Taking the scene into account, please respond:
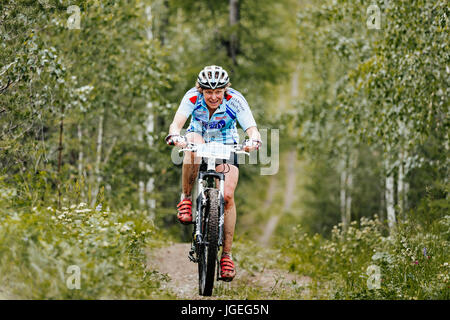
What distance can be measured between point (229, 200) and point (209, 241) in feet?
2.03

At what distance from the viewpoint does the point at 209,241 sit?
18.9 ft

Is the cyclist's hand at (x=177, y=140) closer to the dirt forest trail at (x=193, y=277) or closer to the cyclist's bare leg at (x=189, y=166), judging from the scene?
the cyclist's bare leg at (x=189, y=166)

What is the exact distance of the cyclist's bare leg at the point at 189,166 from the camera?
632 centimetres

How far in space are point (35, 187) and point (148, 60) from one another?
5.72 metres

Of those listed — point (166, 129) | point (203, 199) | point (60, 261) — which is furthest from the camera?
point (166, 129)

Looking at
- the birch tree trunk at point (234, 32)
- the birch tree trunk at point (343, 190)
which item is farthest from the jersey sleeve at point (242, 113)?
the birch tree trunk at point (343, 190)

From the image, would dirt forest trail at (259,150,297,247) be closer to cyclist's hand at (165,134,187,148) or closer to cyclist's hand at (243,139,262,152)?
cyclist's hand at (243,139,262,152)

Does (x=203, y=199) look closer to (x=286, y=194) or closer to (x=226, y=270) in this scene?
(x=226, y=270)

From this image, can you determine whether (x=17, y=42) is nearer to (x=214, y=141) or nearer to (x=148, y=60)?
(x=214, y=141)

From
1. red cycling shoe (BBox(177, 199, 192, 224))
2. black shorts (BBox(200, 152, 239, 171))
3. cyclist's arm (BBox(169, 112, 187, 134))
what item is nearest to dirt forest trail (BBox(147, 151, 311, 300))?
red cycling shoe (BBox(177, 199, 192, 224))

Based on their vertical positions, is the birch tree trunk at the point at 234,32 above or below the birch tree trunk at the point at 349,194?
above

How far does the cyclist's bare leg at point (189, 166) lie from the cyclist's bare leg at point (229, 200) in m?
0.30

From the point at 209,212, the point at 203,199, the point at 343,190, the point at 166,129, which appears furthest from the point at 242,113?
the point at 343,190

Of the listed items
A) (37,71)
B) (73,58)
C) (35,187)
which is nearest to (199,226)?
(35,187)
